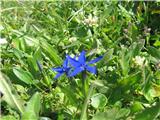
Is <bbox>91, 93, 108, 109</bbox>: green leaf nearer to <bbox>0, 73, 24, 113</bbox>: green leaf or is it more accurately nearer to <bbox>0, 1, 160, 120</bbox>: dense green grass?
<bbox>0, 1, 160, 120</bbox>: dense green grass

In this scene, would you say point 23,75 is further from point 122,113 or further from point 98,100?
point 122,113

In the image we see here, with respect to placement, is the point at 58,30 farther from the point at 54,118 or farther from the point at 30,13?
the point at 54,118

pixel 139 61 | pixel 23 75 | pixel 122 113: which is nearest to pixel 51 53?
pixel 23 75

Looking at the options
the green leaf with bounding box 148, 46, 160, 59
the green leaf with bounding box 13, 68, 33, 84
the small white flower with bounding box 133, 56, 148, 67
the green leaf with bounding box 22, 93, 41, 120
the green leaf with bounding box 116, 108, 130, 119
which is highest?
the green leaf with bounding box 148, 46, 160, 59

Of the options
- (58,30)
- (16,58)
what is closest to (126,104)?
(16,58)

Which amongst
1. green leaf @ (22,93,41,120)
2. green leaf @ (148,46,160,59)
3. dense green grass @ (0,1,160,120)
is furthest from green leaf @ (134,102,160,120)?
green leaf @ (148,46,160,59)

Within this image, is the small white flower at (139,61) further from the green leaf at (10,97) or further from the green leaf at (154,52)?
the green leaf at (10,97)
